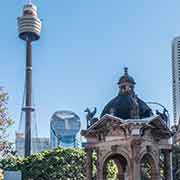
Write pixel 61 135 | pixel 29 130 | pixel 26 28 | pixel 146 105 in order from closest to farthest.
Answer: pixel 146 105 < pixel 61 135 < pixel 29 130 < pixel 26 28

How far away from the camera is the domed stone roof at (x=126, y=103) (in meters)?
30.5

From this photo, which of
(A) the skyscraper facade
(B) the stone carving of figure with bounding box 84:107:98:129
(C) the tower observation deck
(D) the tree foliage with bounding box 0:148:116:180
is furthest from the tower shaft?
(B) the stone carving of figure with bounding box 84:107:98:129

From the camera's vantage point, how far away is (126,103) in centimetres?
3080

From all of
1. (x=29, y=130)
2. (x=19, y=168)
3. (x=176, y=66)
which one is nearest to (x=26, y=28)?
(x=29, y=130)

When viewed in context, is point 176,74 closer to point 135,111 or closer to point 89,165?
point 89,165

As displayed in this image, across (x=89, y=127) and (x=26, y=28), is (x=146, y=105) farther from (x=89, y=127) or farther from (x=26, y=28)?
(x=26, y=28)

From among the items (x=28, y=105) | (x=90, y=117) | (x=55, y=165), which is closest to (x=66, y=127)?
(x=28, y=105)

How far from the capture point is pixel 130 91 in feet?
102

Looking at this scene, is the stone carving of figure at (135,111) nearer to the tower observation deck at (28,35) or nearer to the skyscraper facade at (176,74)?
the skyscraper facade at (176,74)

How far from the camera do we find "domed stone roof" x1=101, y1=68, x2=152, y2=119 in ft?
99.9

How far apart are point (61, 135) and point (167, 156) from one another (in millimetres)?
114031

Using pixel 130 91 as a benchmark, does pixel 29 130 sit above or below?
above

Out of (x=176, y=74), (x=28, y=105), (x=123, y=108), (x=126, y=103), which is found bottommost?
(x=123, y=108)

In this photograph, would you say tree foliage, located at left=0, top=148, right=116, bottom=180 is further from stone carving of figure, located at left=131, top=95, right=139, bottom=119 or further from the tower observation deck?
the tower observation deck
